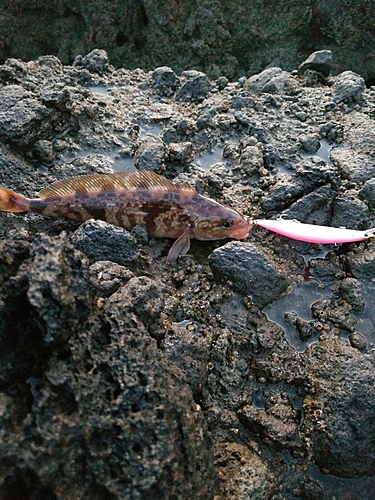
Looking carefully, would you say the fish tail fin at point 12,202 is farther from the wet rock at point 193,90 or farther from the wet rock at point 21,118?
the wet rock at point 193,90

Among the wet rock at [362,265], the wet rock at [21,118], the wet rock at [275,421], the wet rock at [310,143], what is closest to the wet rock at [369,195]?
the wet rock at [362,265]

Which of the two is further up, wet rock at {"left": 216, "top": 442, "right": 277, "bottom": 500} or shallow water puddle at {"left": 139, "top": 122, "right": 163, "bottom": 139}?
shallow water puddle at {"left": 139, "top": 122, "right": 163, "bottom": 139}

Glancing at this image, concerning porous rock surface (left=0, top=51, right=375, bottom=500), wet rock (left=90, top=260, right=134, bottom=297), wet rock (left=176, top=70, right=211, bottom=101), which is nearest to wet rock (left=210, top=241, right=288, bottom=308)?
porous rock surface (left=0, top=51, right=375, bottom=500)

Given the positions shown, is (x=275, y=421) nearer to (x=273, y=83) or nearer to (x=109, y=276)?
(x=109, y=276)

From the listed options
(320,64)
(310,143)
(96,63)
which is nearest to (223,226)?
(310,143)

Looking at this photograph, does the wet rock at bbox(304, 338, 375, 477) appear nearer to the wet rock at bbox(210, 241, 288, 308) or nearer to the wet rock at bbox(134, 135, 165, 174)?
the wet rock at bbox(210, 241, 288, 308)

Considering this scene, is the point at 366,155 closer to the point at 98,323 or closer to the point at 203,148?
the point at 203,148
